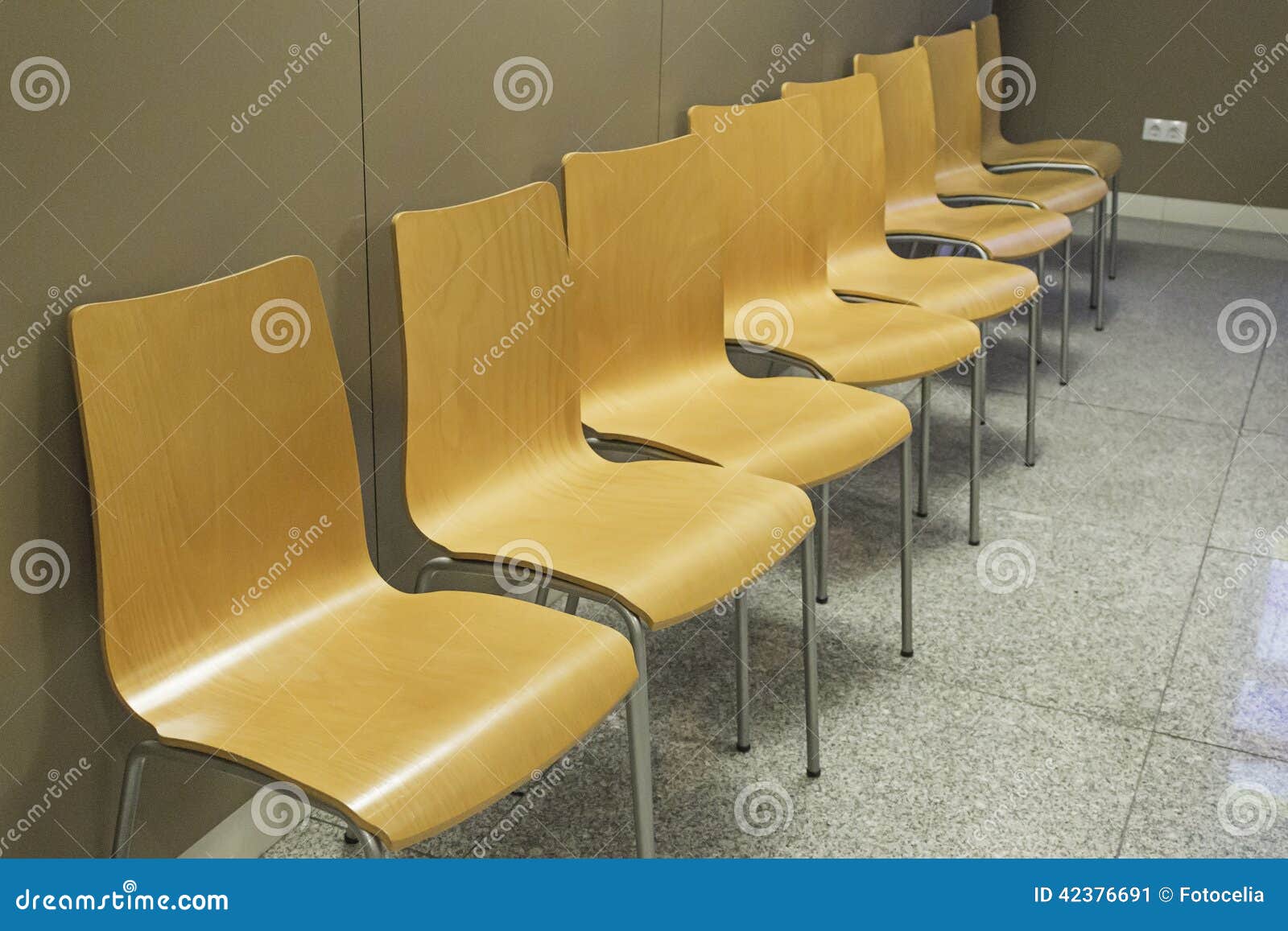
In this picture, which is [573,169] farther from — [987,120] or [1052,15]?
[1052,15]

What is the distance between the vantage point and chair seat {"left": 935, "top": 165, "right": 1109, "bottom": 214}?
3969mm

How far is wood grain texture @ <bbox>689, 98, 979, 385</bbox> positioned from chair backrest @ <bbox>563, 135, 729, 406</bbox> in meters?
0.14

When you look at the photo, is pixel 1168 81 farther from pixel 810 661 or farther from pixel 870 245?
pixel 810 661

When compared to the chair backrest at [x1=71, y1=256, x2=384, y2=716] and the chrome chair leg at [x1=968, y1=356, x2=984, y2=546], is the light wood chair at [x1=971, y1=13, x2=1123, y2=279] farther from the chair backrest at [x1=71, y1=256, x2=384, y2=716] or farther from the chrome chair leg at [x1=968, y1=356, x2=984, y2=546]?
the chair backrest at [x1=71, y1=256, x2=384, y2=716]

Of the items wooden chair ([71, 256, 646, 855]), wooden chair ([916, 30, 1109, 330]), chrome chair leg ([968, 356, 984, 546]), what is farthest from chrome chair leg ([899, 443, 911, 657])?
wooden chair ([916, 30, 1109, 330])

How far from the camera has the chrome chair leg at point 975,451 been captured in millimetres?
2895

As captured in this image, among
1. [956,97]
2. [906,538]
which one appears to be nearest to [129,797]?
[906,538]

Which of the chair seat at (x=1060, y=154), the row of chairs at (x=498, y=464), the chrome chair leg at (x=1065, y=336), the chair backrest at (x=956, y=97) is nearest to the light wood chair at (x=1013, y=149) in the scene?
the chair seat at (x=1060, y=154)

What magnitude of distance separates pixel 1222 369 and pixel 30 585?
3.58 metres

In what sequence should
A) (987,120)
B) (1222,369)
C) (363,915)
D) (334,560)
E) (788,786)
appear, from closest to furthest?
(363,915) → (334,560) → (788,786) → (1222,369) → (987,120)

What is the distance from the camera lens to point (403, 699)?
149cm

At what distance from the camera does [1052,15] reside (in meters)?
5.57

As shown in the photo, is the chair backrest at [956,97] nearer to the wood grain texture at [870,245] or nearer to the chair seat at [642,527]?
the wood grain texture at [870,245]

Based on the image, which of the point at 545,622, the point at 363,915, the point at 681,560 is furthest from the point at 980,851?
the point at 363,915
